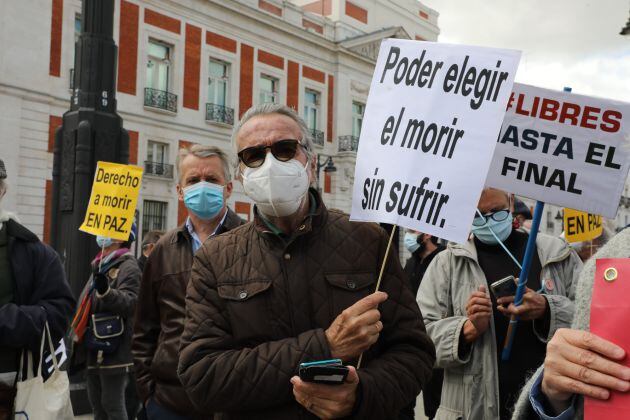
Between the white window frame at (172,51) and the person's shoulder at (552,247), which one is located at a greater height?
the white window frame at (172,51)

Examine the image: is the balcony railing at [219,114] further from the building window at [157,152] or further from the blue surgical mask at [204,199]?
the blue surgical mask at [204,199]

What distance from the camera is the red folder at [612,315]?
119 centimetres

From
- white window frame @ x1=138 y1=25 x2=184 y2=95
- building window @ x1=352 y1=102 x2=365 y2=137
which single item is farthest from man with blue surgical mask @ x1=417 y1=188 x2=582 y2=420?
building window @ x1=352 y1=102 x2=365 y2=137

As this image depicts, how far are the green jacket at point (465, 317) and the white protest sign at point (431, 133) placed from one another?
3.53 feet

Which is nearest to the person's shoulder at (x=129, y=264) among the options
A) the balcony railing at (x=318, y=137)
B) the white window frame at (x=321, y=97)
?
the white window frame at (x=321, y=97)

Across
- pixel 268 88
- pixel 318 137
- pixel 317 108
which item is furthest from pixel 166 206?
pixel 317 108

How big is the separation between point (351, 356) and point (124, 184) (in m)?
4.03

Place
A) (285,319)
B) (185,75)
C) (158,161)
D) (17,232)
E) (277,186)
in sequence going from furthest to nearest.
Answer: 1. (185,75)
2. (158,161)
3. (17,232)
4. (277,186)
5. (285,319)

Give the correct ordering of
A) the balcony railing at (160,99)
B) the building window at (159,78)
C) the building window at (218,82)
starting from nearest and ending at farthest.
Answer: the balcony railing at (160,99), the building window at (159,78), the building window at (218,82)

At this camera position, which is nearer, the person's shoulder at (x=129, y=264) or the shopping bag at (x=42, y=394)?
the shopping bag at (x=42, y=394)

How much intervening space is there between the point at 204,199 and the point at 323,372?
1.97m

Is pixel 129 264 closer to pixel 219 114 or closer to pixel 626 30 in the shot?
pixel 626 30

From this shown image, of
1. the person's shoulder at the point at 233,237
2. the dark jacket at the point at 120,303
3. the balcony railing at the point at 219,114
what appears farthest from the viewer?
the balcony railing at the point at 219,114

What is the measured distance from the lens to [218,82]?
26.1m
